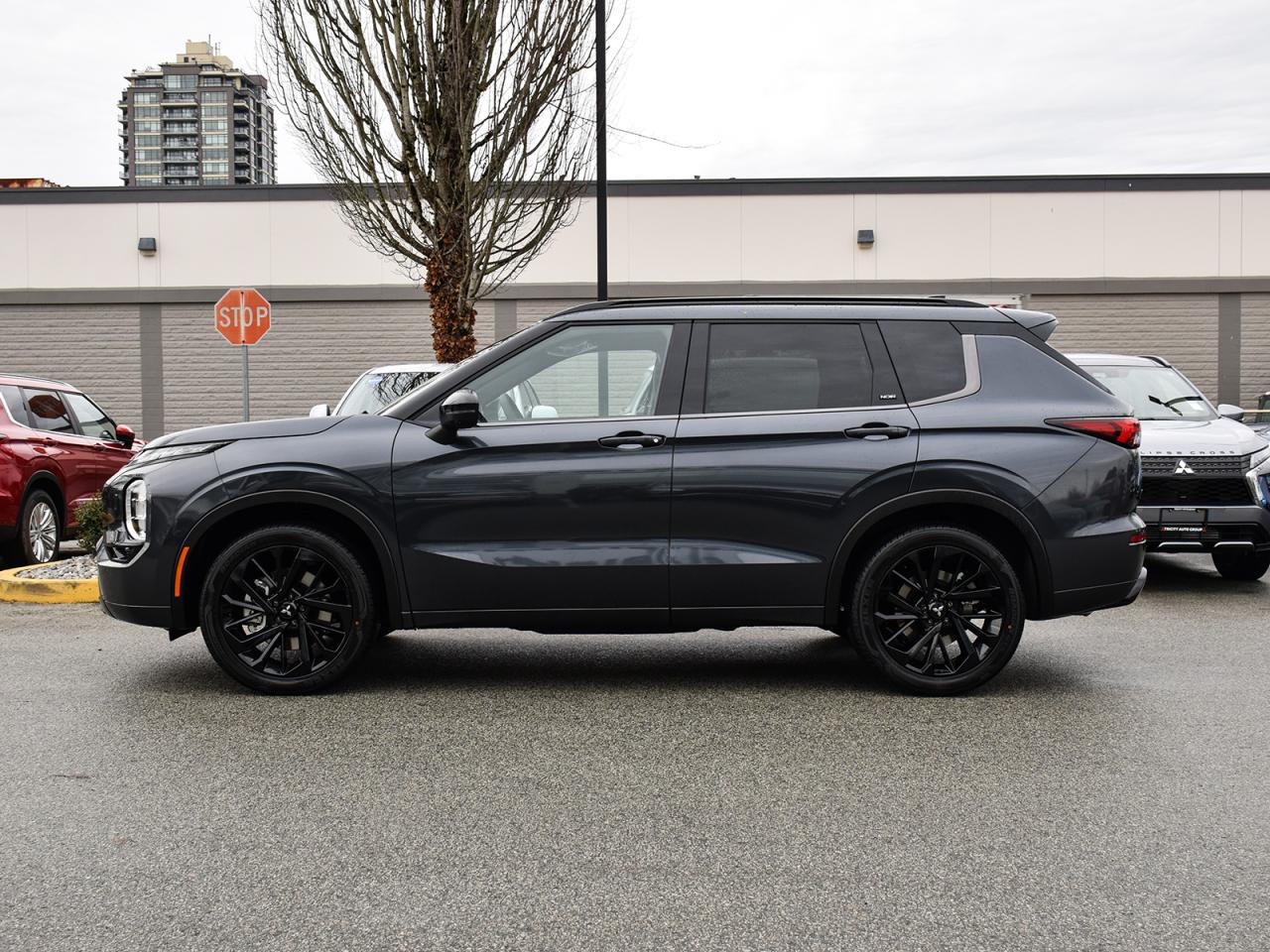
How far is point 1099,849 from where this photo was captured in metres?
3.69

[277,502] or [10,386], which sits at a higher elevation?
[10,386]

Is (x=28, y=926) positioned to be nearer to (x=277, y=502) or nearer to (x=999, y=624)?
(x=277, y=502)

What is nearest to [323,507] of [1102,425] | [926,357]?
[926,357]

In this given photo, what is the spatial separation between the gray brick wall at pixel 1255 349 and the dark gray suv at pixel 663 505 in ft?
62.8

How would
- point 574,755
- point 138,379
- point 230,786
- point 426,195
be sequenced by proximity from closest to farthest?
point 230,786, point 574,755, point 426,195, point 138,379

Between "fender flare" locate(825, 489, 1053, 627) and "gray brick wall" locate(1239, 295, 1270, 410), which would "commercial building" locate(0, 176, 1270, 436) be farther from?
"fender flare" locate(825, 489, 1053, 627)

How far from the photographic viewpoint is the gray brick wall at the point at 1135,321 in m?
22.3

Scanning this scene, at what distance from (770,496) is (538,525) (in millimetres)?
1075

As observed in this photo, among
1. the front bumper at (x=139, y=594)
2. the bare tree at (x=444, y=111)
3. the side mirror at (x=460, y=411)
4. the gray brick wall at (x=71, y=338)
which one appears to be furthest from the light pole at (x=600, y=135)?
the gray brick wall at (x=71, y=338)

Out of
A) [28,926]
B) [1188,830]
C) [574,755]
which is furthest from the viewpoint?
[574,755]

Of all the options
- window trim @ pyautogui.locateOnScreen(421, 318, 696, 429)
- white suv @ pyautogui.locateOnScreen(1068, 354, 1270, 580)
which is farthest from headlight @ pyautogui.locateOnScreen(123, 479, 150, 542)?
white suv @ pyautogui.locateOnScreen(1068, 354, 1270, 580)

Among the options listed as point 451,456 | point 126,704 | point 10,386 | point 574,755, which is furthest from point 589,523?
point 10,386

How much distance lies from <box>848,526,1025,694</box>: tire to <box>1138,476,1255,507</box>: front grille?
372 cm

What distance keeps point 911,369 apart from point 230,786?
3.51 meters
